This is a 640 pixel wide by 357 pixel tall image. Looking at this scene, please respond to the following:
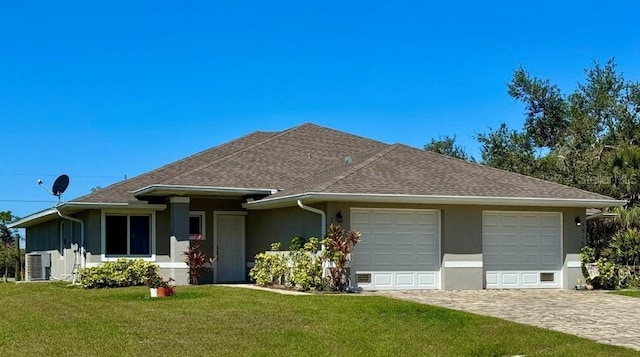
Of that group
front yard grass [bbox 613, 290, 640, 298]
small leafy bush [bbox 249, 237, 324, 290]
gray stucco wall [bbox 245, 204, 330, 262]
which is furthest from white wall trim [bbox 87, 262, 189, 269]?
front yard grass [bbox 613, 290, 640, 298]

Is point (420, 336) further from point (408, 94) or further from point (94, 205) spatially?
point (408, 94)

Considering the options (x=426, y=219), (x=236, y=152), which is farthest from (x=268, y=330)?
(x=236, y=152)

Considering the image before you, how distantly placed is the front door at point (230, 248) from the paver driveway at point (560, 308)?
20.9 ft

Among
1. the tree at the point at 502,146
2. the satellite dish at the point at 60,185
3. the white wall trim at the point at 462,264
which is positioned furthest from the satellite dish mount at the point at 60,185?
the tree at the point at 502,146

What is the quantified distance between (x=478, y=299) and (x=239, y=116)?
2077cm

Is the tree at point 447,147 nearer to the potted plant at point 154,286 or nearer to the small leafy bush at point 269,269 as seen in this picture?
the small leafy bush at point 269,269

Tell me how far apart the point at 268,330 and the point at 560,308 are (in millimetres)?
6338

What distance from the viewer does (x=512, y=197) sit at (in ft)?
62.1

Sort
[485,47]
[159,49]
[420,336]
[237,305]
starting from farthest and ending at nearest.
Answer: [485,47]
[159,49]
[237,305]
[420,336]

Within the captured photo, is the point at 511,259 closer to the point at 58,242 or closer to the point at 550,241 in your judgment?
the point at 550,241

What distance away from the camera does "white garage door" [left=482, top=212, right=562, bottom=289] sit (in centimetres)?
1973

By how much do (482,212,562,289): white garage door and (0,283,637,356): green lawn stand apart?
17.0 ft

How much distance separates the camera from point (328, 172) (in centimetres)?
2144

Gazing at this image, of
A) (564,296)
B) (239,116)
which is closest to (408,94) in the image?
(239,116)
